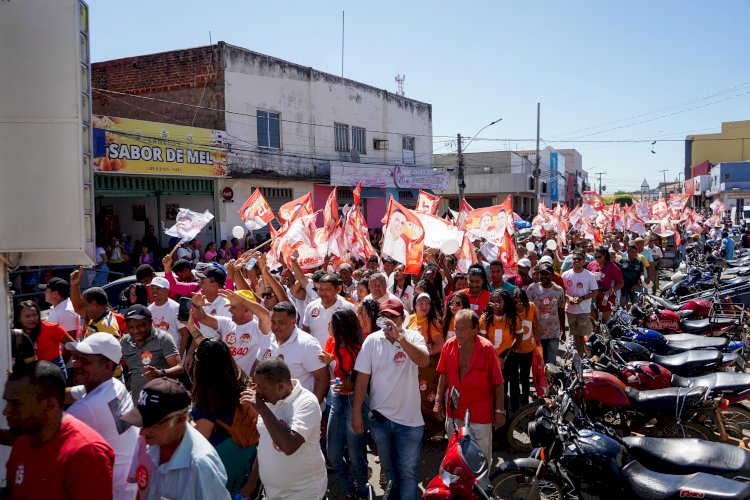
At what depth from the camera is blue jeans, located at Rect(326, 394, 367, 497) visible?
15.8ft

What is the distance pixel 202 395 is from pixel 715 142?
7238 centimetres

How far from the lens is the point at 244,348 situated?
5316mm

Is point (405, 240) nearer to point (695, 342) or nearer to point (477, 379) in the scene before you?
point (695, 342)

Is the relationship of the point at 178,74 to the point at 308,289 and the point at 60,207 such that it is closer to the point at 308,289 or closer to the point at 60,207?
the point at 308,289

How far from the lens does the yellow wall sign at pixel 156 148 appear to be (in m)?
15.9

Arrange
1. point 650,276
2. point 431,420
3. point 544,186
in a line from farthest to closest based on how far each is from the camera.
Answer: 1. point 544,186
2. point 650,276
3. point 431,420

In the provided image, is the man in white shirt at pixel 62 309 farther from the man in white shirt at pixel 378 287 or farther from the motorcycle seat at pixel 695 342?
the motorcycle seat at pixel 695 342

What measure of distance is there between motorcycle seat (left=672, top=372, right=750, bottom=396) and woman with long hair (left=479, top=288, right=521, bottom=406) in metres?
1.66

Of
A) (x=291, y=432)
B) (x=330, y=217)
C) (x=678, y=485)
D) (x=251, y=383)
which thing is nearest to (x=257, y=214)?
(x=330, y=217)

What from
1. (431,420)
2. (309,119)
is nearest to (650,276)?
(431,420)

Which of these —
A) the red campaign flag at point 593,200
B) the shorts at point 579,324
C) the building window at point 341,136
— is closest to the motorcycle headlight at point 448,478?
the shorts at point 579,324

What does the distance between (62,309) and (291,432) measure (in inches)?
159

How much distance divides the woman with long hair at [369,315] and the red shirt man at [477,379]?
82 centimetres

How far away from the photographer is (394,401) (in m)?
4.54
